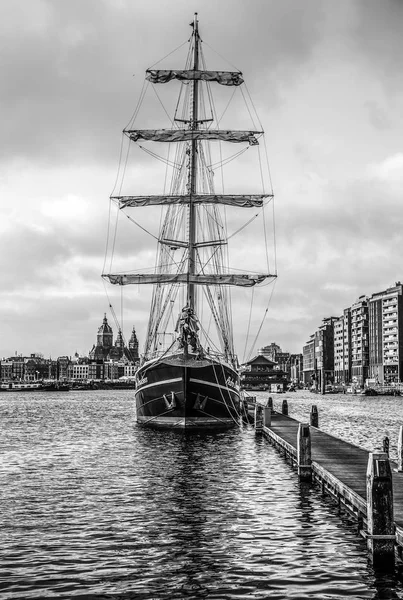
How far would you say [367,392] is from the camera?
581 feet

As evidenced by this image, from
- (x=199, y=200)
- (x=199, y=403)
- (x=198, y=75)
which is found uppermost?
(x=198, y=75)

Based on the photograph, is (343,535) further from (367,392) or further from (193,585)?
(367,392)

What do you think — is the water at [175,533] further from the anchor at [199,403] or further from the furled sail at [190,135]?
the furled sail at [190,135]

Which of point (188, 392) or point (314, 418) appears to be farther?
point (188, 392)

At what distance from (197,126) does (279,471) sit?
3523 cm

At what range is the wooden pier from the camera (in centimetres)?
1572

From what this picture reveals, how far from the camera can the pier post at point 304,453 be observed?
85.5ft

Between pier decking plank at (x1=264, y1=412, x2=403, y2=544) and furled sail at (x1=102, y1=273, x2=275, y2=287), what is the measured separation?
16.3 meters

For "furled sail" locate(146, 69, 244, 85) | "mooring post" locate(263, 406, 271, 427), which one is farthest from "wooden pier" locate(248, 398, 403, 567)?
"furled sail" locate(146, 69, 244, 85)

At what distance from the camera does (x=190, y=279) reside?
53062 mm

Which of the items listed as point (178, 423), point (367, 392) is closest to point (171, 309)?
point (178, 423)

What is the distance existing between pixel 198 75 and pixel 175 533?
46.0 m

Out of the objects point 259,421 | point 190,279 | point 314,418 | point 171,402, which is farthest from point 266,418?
point 190,279

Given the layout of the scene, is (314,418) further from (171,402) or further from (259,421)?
(171,402)
